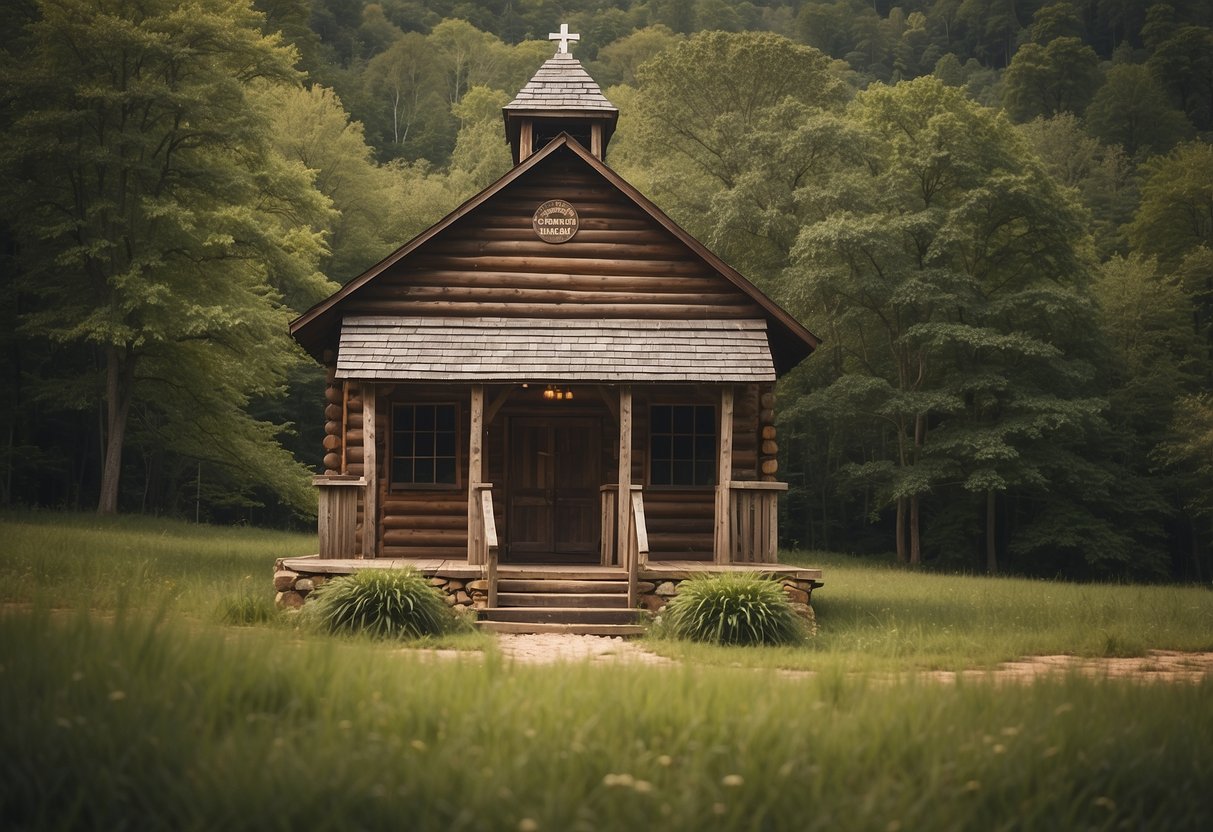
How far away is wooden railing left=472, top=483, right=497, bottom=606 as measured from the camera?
50.6 feet

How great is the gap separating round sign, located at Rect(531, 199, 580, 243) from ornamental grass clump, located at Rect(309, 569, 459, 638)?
624cm

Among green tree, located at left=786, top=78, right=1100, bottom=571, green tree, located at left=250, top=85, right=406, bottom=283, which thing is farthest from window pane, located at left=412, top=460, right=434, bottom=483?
green tree, located at left=250, top=85, right=406, bottom=283

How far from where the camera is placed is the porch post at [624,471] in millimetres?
16359

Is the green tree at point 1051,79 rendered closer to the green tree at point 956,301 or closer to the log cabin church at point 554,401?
the green tree at point 956,301

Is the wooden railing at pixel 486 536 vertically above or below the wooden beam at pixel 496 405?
below

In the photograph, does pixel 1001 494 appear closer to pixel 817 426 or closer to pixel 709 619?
pixel 817 426

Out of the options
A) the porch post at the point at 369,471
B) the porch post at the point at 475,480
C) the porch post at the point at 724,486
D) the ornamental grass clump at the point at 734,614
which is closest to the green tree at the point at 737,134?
the porch post at the point at 724,486

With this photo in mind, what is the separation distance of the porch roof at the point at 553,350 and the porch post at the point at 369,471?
37cm

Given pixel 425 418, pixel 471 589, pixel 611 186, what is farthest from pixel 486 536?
pixel 611 186

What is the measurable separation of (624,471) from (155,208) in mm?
13463

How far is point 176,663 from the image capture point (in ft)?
21.6

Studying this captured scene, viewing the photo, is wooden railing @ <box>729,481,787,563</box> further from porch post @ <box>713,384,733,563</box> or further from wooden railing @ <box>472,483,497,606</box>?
wooden railing @ <box>472,483,497,606</box>

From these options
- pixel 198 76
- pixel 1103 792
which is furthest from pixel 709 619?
pixel 198 76

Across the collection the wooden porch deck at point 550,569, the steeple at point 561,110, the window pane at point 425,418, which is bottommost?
the wooden porch deck at point 550,569
